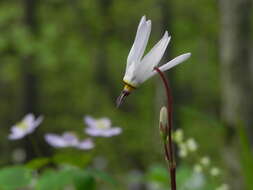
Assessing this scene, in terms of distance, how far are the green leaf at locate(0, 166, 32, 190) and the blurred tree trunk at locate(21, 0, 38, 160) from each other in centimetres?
944

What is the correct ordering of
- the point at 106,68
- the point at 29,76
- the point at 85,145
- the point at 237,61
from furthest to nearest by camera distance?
the point at 106,68 < the point at 29,76 < the point at 237,61 < the point at 85,145

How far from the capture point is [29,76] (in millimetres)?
13070

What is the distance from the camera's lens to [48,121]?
16016mm

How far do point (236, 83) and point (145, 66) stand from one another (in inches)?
66.2

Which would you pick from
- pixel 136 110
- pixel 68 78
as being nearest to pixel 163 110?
pixel 136 110

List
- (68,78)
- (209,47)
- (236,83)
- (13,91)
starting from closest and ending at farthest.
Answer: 1. (236,83)
2. (209,47)
3. (68,78)
4. (13,91)

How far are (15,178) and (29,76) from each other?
38.8 ft

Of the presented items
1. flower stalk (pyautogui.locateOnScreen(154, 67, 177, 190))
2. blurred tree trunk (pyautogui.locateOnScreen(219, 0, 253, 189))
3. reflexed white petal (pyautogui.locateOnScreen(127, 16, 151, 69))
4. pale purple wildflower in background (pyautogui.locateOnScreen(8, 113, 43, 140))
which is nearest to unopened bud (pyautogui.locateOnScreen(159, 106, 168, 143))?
flower stalk (pyautogui.locateOnScreen(154, 67, 177, 190))

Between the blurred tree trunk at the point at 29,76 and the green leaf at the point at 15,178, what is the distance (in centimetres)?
944

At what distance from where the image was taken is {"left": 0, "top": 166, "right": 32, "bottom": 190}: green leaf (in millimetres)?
1420

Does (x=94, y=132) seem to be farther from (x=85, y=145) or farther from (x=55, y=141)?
(x=55, y=141)

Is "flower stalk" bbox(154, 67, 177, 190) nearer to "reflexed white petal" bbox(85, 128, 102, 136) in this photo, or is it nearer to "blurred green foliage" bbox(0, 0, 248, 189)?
"reflexed white petal" bbox(85, 128, 102, 136)

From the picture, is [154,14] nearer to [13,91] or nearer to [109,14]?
[109,14]

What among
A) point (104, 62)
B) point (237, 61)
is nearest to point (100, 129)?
point (237, 61)
